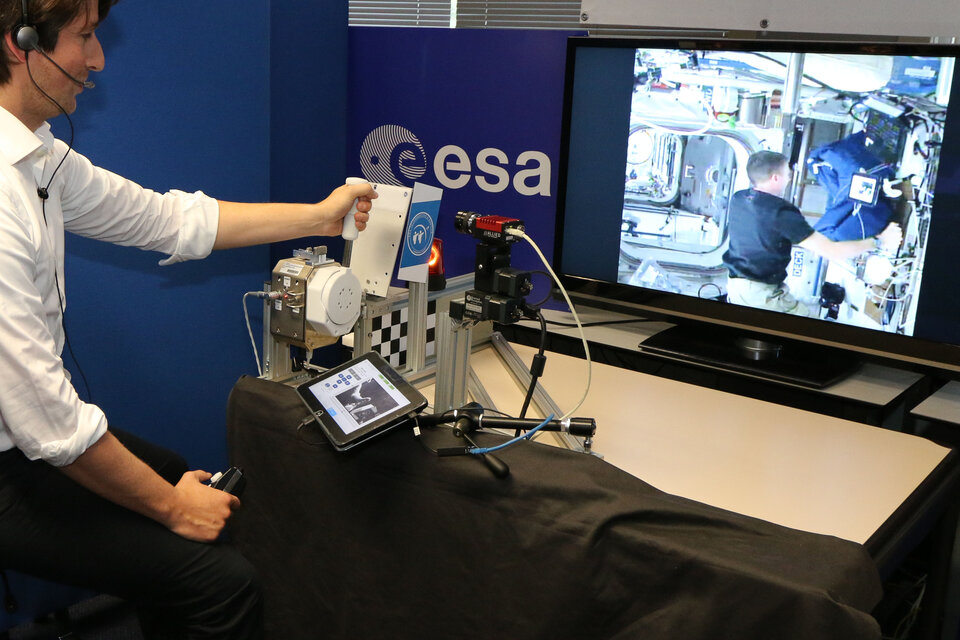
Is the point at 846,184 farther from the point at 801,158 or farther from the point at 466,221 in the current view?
the point at 466,221

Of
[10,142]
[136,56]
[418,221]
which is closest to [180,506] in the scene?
[10,142]

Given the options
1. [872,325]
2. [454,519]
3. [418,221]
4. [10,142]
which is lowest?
[454,519]

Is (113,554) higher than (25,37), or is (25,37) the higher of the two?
(25,37)

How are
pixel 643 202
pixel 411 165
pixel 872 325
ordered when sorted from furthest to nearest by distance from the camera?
pixel 411 165, pixel 643 202, pixel 872 325

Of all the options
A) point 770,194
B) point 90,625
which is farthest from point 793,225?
point 90,625

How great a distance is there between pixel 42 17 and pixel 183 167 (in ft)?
2.83

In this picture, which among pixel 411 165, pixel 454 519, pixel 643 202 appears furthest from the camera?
pixel 411 165

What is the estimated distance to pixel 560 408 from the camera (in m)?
1.92

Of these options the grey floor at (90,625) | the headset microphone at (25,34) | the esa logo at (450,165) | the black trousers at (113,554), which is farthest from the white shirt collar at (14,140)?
the esa logo at (450,165)

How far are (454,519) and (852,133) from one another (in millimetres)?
1256

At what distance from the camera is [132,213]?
5.67 ft

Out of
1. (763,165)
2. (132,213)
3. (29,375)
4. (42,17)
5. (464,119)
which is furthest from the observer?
(464,119)

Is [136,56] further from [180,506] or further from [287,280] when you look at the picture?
[180,506]

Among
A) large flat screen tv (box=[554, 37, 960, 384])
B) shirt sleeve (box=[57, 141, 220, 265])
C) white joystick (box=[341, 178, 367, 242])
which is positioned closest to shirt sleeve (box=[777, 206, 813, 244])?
→ large flat screen tv (box=[554, 37, 960, 384])
